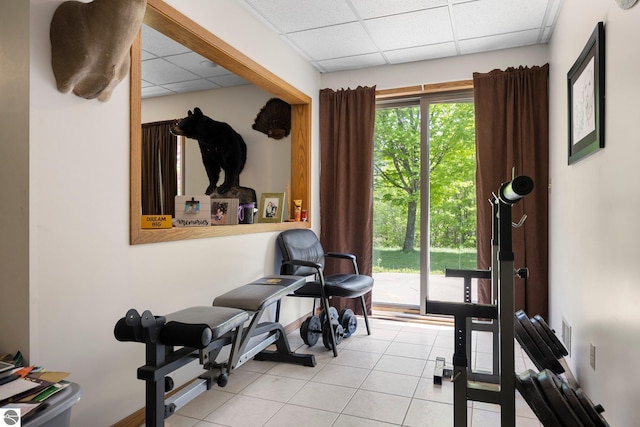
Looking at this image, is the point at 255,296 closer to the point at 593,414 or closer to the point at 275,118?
the point at 593,414

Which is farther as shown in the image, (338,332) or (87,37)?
(338,332)

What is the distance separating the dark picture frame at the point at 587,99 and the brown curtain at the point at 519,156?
953 millimetres

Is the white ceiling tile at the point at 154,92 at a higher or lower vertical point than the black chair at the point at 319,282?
higher

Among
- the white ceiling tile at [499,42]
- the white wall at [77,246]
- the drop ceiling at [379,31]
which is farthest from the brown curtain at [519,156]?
the white wall at [77,246]

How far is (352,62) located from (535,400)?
3321 millimetres

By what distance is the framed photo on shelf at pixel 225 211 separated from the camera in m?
3.05

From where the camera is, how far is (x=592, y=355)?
2.00 metres

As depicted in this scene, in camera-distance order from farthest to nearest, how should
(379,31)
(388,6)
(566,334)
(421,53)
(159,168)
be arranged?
1. (159,168)
2. (421,53)
3. (379,31)
4. (388,6)
5. (566,334)

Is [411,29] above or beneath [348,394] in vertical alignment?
above

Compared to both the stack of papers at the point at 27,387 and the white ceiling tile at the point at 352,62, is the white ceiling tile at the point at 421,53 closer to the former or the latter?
the white ceiling tile at the point at 352,62

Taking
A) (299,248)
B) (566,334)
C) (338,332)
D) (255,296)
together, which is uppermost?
(299,248)

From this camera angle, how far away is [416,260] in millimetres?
4117

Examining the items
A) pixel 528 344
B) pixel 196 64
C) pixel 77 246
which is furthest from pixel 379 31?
pixel 77 246

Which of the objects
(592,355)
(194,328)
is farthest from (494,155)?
(194,328)
